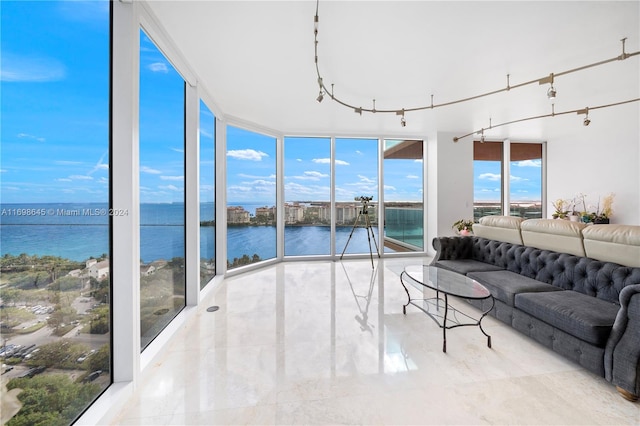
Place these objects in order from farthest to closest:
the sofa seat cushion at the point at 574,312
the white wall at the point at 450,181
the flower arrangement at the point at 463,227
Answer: the white wall at the point at 450,181 < the flower arrangement at the point at 463,227 < the sofa seat cushion at the point at 574,312

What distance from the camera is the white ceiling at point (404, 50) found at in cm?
196

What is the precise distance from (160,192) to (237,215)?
6.85ft

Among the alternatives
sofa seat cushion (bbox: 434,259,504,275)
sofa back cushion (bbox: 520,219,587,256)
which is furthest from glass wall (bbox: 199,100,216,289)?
sofa back cushion (bbox: 520,219,587,256)

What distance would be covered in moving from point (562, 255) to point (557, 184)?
488 centimetres

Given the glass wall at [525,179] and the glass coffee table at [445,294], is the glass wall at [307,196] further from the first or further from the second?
the glass wall at [525,179]

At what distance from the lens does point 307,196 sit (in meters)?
5.43

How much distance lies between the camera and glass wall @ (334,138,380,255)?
553 cm

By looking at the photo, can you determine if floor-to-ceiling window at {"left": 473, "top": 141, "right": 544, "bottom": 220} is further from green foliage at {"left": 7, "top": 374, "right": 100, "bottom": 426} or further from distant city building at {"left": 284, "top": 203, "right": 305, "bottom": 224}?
green foliage at {"left": 7, "top": 374, "right": 100, "bottom": 426}

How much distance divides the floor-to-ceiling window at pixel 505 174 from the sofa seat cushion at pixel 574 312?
3983 millimetres

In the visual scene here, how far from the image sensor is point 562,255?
257cm

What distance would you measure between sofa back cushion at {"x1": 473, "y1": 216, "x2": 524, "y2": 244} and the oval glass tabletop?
1.07m

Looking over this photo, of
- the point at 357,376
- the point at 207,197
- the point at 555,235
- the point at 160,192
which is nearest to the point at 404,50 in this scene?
the point at 555,235

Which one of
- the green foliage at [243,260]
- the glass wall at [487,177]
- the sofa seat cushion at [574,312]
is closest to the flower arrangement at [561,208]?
the glass wall at [487,177]

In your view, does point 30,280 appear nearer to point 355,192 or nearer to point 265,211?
point 265,211
